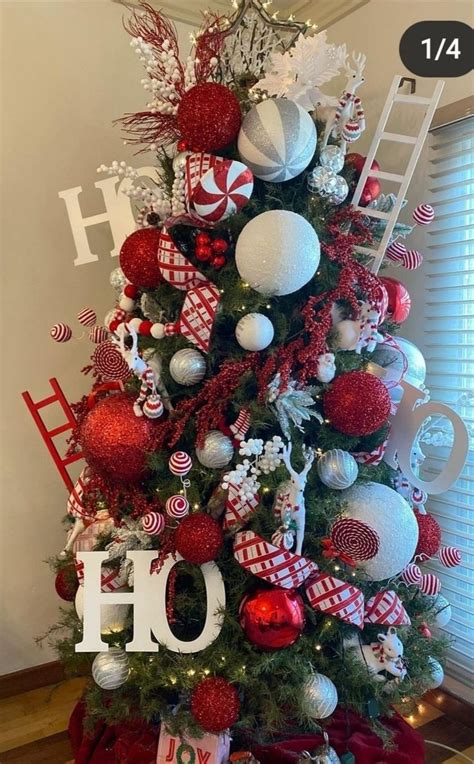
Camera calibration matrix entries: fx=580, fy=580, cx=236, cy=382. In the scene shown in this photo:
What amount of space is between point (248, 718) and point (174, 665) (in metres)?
0.19

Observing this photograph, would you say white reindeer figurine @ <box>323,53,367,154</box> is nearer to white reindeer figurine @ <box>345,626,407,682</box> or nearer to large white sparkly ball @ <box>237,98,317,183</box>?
large white sparkly ball @ <box>237,98,317,183</box>

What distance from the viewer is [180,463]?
3.98ft

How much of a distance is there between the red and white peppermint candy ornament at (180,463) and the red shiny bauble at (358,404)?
0.33m

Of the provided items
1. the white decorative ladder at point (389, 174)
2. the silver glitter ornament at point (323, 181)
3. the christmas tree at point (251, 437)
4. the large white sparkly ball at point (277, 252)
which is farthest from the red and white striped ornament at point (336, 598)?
the silver glitter ornament at point (323, 181)

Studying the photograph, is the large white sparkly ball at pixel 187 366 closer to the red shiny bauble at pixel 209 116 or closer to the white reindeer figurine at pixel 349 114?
the red shiny bauble at pixel 209 116

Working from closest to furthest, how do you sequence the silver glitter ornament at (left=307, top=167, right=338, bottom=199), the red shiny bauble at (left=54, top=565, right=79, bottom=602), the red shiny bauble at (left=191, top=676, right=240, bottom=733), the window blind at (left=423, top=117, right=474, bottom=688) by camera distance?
1. the red shiny bauble at (left=191, top=676, right=240, bottom=733)
2. the silver glitter ornament at (left=307, top=167, right=338, bottom=199)
3. the red shiny bauble at (left=54, top=565, right=79, bottom=602)
4. the window blind at (left=423, top=117, right=474, bottom=688)

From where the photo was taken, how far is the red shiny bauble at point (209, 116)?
124cm

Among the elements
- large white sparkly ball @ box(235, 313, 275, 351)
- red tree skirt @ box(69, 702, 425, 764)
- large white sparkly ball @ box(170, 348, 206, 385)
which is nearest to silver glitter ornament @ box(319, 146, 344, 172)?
large white sparkly ball @ box(235, 313, 275, 351)

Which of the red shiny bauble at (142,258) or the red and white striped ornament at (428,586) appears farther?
the red and white striped ornament at (428,586)

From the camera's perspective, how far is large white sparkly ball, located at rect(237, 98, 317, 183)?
1.23 m

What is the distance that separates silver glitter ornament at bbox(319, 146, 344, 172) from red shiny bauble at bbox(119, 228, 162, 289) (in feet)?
1.36

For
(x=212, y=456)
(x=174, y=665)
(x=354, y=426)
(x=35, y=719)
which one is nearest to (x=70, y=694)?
(x=35, y=719)

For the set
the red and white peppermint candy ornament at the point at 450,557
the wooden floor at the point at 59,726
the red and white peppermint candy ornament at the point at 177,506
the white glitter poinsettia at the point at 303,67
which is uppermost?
the white glitter poinsettia at the point at 303,67

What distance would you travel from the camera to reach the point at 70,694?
6.24 ft
